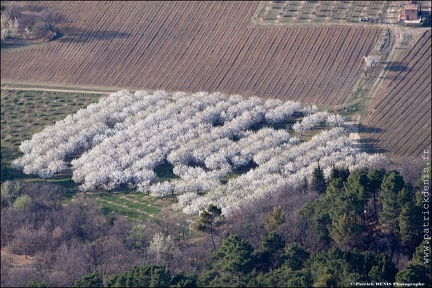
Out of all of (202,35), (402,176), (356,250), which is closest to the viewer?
(356,250)

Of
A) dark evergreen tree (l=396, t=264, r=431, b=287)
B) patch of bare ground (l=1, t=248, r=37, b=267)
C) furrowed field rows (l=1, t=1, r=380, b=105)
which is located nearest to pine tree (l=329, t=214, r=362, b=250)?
dark evergreen tree (l=396, t=264, r=431, b=287)

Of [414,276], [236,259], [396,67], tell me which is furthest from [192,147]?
[414,276]

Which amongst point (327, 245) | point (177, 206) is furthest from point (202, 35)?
point (327, 245)

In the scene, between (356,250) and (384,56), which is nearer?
(356,250)

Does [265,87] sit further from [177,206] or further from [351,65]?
[177,206]

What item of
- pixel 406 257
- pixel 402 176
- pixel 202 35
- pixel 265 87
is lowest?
pixel 406 257

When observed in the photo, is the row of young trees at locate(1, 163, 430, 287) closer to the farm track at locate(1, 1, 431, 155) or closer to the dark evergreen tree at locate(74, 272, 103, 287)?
the dark evergreen tree at locate(74, 272, 103, 287)

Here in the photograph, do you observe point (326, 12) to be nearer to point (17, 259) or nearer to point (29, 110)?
point (29, 110)

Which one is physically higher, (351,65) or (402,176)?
(351,65)
